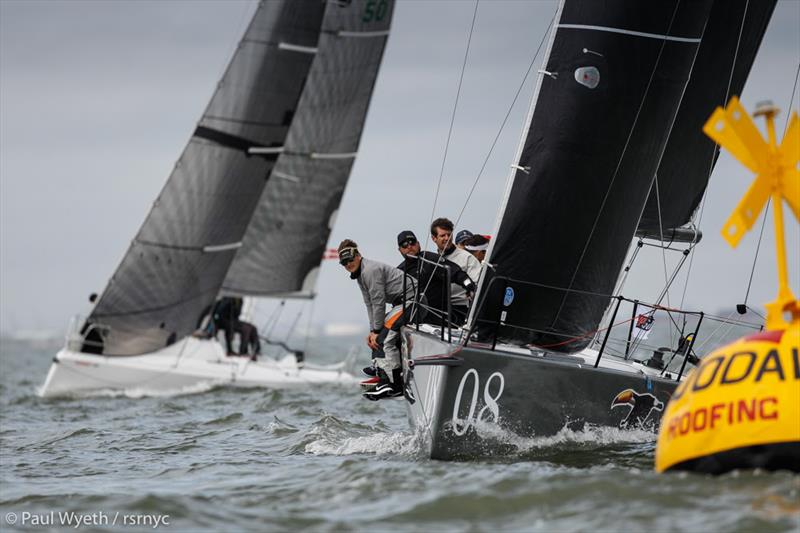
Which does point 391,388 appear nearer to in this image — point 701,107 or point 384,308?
point 384,308

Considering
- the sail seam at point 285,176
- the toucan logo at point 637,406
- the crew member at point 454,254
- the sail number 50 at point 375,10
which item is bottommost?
the toucan logo at point 637,406

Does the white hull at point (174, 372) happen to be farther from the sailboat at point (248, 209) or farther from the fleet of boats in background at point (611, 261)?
the fleet of boats in background at point (611, 261)

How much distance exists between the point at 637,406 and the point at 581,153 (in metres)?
1.83

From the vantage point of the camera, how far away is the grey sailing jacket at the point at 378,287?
828cm

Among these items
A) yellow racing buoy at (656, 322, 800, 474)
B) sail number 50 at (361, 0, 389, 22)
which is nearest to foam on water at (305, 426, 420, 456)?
yellow racing buoy at (656, 322, 800, 474)

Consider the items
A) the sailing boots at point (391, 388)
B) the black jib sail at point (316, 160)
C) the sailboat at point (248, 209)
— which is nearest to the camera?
the sailing boots at point (391, 388)

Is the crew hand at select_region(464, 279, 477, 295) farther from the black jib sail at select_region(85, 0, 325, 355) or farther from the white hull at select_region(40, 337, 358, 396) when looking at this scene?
the black jib sail at select_region(85, 0, 325, 355)

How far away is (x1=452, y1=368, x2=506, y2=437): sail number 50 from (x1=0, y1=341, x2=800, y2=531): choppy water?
0.97 feet

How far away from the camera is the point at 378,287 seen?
8305 mm

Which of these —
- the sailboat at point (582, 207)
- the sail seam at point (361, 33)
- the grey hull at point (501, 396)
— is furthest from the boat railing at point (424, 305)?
the sail seam at point (361, 33)

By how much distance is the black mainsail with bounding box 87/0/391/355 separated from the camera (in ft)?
57.8

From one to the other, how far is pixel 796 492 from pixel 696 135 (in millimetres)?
5584

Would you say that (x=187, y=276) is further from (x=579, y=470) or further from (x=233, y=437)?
(x=579, y=470)

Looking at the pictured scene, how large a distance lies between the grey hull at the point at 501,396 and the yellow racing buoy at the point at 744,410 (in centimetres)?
169
